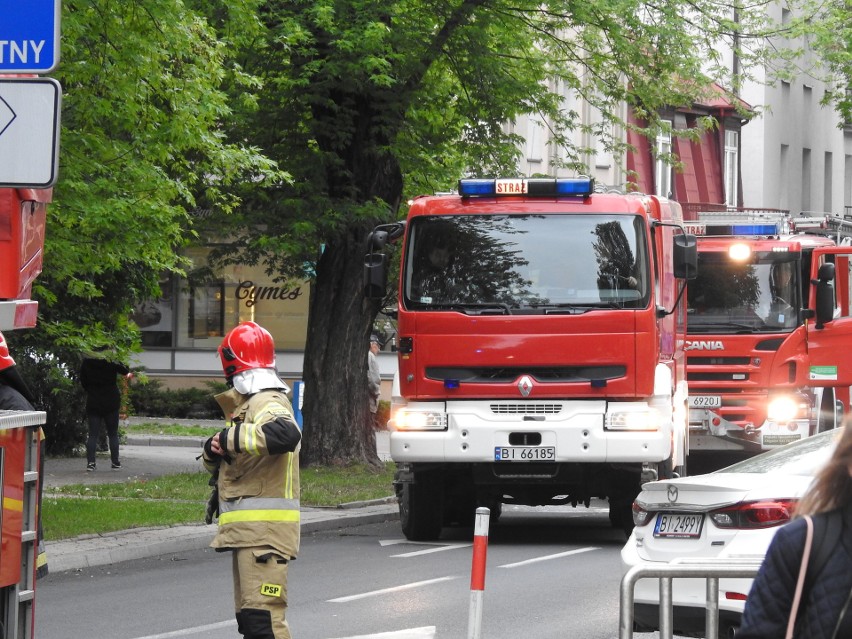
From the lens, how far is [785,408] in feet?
64.1

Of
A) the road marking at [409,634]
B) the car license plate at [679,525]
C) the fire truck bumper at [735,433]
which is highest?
the car license plate at [679,525]

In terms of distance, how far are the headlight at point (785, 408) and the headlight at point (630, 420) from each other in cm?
618


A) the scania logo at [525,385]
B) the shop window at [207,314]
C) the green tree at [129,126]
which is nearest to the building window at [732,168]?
the shop window at [207,314]

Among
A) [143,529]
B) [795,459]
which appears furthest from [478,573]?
[143,529]

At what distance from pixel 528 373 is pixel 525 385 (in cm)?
12

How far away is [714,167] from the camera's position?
47.4 metres

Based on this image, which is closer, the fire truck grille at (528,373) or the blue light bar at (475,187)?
the fire truck grille at (528,373)

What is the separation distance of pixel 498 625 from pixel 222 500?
127 inches

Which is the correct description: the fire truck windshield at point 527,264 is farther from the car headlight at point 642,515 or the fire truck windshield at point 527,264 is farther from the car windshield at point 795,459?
the car headlight at point 642,515

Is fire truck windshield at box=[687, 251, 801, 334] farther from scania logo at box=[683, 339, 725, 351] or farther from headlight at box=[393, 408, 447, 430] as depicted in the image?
headlight at box=[393, 408, 447, 430]

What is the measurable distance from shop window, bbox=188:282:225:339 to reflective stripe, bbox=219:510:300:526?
30343mm

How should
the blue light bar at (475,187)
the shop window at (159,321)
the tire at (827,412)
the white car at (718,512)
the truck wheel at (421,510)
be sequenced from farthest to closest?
the shop window at (159,321) < the tire at (827,412) < the truck wheel at (421,510) < the blue light bar at (475,187) < the white car at (718,512)

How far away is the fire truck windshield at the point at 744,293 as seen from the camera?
1964 centimetres

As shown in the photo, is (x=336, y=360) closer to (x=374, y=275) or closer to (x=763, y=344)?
(x=763, y=344)
